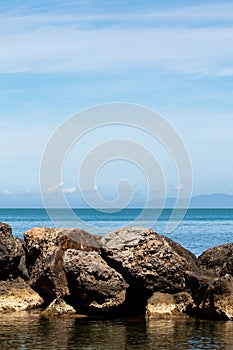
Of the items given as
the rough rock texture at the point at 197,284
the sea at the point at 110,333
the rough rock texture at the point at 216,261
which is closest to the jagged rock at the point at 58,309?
the sea at the point at 110,333

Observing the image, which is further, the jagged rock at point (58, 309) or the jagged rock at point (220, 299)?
the jagged rock at point (58, 309)

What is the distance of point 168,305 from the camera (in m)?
27.4

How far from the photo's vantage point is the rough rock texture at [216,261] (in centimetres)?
2864

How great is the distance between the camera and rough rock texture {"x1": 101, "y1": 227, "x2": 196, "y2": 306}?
28.0m

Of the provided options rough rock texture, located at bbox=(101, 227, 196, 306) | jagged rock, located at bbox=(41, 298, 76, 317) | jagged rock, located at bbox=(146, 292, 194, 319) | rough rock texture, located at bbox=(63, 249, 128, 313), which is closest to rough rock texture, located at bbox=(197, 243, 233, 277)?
rough rock texture, located at bbox=(101, 227, 196, 306)

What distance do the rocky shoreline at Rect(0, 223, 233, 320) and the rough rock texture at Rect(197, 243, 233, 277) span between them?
40 millimetres

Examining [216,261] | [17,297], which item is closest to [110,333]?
[17,297]

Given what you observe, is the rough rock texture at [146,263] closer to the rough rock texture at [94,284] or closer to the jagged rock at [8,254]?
the rough rock texture at [94,284]

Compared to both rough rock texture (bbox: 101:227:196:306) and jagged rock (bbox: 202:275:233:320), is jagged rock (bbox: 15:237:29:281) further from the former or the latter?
jagged rock (bbox: 202:275:233:320)

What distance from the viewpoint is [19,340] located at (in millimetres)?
22625

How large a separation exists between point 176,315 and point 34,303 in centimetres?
570

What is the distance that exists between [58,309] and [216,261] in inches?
262

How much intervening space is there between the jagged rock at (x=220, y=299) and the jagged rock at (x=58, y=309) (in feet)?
17.2

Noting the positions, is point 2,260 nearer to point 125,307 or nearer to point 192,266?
point 125,307
